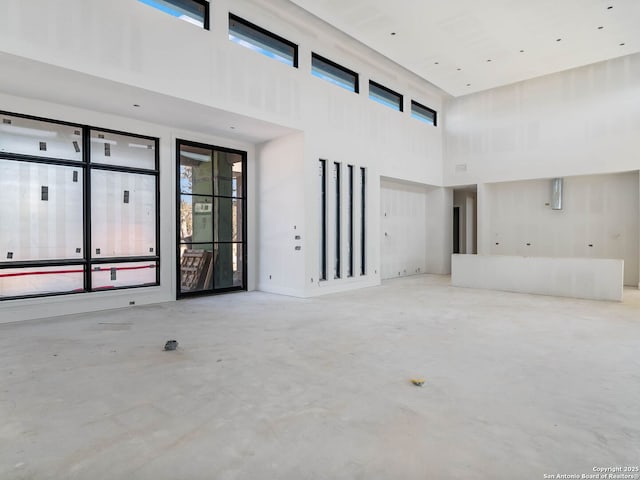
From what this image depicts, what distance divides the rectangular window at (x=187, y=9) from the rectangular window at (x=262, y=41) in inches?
19.6

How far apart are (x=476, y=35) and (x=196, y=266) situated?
7.39 meters

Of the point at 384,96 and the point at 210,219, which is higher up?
the point at 384,96

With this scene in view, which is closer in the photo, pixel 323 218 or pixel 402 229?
pixel 323 218

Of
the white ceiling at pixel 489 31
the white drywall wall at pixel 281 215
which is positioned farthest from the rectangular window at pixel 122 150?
the white ceiling at pixel 489 31

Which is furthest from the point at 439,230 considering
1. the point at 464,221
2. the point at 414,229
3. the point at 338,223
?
the point at 338,223

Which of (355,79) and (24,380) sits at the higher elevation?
(355,79)

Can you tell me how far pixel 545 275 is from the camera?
8359 mm

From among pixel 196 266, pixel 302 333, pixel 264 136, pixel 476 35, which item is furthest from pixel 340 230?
pixel 476 35

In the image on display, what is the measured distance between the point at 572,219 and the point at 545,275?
367 cm

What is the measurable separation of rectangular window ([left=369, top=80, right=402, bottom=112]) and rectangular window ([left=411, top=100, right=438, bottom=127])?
81 cm

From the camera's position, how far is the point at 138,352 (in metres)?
4.29

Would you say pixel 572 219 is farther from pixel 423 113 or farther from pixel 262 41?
pixel 262 41

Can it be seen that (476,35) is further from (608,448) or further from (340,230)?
(608,448)

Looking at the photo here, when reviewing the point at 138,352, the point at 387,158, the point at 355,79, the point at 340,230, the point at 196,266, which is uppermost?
the point at 355,79
